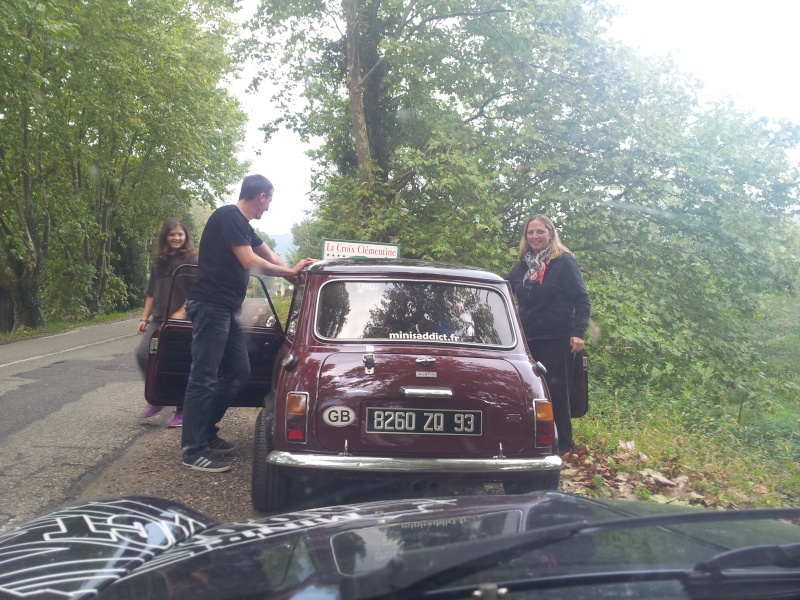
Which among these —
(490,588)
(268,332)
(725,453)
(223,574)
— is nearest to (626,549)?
(490,588)

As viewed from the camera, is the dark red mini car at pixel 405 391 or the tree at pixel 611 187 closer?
the dark red mini car at pixel 405 391

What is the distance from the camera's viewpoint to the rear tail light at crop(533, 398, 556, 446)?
13.4 ft

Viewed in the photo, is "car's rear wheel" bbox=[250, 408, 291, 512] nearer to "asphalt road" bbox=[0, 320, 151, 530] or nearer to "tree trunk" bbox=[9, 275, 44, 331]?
"asphalt road" bbox=[0, 320, 151, 530]

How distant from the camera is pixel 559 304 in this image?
5.46 meters

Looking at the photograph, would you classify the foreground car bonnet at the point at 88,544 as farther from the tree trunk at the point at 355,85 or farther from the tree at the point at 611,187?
the tree trunk at the point at 355,85

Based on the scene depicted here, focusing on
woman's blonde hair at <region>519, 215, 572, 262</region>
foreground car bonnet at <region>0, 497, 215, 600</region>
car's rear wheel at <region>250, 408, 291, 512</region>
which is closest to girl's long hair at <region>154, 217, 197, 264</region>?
car's rear wheel at <region>250, 408, 291, 512</region>

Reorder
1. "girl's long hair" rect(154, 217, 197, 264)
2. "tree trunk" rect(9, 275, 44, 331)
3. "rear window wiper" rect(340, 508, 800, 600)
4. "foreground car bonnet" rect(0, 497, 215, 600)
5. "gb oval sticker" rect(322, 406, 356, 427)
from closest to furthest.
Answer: "rear window wiper" rect(340, 508, 800, 600), "foreground car bonnet" rect(0, 497, 215, 600), "gb oval sticker" rect(322, 406, 356, 427), "girl's long hair" rect(154, 217, 197, 264), "tree trunk" rect(9, 275, 44, 331)

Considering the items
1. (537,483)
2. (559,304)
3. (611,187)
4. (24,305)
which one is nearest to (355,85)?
(611,187)

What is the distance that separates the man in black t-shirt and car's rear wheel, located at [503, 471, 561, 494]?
6.73 feet

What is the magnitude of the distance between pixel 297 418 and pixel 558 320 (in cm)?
243

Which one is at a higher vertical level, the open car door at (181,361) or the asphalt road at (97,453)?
the open car door at (181,361)

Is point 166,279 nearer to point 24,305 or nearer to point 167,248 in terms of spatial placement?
point 167,248

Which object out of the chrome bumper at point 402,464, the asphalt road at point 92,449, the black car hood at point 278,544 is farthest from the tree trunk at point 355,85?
the black car hood at point 278,544

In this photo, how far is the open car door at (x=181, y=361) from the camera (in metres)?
5.35
